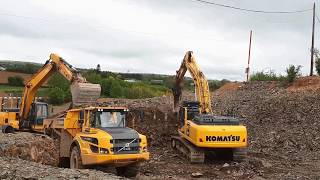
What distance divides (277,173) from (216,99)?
12.7 m

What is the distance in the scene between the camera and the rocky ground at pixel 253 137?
14.5 metres

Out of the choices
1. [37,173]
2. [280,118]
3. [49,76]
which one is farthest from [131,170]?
[280,118]

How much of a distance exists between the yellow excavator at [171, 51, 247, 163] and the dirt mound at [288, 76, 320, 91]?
30.3 feet

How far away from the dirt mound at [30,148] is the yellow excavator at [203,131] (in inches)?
183

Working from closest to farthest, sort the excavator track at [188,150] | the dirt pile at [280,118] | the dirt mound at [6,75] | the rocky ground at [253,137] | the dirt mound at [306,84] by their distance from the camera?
the rocky ground at [253,137] → the excavator track at [188,150] → the dirt pile at [280,118] → the dirt mound at [306,84] → the dirt mound at [6,75]

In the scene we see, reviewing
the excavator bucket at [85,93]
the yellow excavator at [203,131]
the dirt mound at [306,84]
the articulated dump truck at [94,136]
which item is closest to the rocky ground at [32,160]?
the articulated dump truck at [94,136]

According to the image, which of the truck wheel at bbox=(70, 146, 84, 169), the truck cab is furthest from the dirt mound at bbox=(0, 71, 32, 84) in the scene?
the truck wheel at bbox=(70, 146, 84, 169)

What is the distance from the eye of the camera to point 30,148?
14.5m

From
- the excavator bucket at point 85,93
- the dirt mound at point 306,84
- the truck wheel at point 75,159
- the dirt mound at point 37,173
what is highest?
the dirt mound at point 306,84

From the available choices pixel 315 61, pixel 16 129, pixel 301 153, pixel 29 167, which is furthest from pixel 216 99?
pixel 29 167

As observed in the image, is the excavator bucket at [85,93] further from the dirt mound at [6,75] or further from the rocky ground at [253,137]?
the dirt mound at [6,75]

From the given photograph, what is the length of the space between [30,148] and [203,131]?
5517mm

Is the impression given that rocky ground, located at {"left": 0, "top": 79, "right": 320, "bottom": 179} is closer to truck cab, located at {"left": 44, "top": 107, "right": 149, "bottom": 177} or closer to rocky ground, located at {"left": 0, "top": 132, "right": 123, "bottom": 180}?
rocky ground, located at {"left": 0, "top": 132, "right": 123, "bottom": 180}

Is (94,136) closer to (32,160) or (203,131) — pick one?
(32,160)
